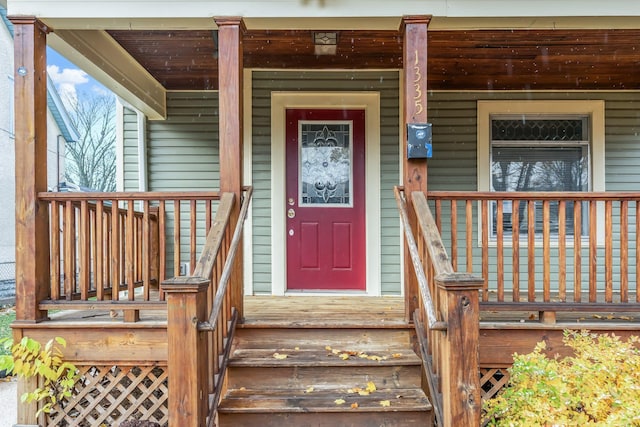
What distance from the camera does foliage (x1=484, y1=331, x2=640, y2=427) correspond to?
2458mm

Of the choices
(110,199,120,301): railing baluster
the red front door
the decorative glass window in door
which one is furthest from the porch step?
the decorative glass window in door

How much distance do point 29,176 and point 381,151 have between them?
3236 millimetres

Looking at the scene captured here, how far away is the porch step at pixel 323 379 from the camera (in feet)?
9.26

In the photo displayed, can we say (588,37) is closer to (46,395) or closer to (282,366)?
(282,366)

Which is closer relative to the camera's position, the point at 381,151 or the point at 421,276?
the point at 421,276

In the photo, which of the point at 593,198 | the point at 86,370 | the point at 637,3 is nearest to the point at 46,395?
the point at 86,370

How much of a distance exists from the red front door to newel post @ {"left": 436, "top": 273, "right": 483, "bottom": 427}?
2.60 meters

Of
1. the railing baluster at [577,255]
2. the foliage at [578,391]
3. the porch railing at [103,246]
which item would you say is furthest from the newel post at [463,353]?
the porch railing at [103,246]

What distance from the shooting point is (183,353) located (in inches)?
93.5

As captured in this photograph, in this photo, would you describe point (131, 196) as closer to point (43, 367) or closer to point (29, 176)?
point (29, 176)

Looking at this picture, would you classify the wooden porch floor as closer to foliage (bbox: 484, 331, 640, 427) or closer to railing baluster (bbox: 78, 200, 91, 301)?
A: railing baluster (bbox: 78, 200, 91, 301)

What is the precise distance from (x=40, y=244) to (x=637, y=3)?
14.7ft

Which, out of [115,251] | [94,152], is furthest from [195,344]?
[94,152]

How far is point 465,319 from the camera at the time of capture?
2.39m
